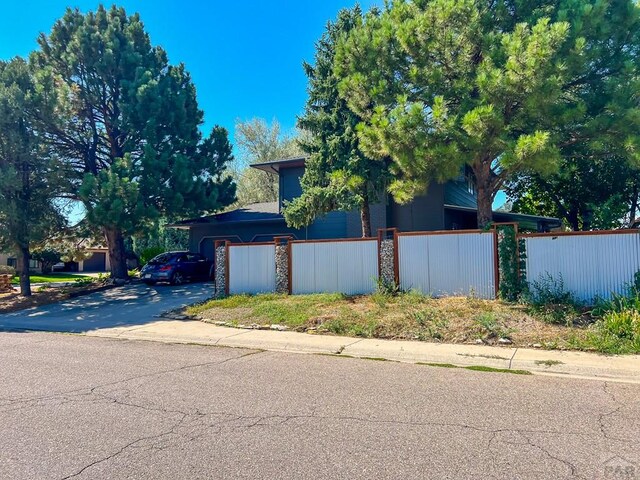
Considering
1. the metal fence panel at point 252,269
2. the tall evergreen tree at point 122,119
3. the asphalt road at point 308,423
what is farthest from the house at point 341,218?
the asphalt road at point 308,423

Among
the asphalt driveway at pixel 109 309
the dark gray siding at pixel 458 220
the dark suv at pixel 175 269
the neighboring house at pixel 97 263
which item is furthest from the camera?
the neighboring house at pixel 97 263

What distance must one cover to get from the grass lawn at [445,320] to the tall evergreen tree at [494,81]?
3330 millimetres

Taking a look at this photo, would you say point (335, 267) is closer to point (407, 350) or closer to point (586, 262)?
point (407, 350)

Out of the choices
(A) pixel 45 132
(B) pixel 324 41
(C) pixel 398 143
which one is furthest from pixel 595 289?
(A) pixel 45 132

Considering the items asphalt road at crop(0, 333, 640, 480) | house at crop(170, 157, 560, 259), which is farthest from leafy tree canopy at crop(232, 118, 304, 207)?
asphalt road at crop(0, 333, 640, 480)

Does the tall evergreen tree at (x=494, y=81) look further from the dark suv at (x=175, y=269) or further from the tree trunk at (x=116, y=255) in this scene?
the tree trunk at (x=116, y=255)

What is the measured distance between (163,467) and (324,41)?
16.0 meters

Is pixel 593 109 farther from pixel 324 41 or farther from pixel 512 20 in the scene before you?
pixel 324 41

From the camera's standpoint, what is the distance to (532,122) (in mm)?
12266

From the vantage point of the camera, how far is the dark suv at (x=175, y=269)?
22.2m

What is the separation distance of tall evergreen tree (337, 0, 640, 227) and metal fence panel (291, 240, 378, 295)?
2.27 meters

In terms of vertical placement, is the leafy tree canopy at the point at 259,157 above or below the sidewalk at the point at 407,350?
above

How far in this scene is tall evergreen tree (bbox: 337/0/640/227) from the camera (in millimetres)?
11008

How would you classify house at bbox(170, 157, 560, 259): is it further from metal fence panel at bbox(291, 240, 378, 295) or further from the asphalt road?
the asphalt road
